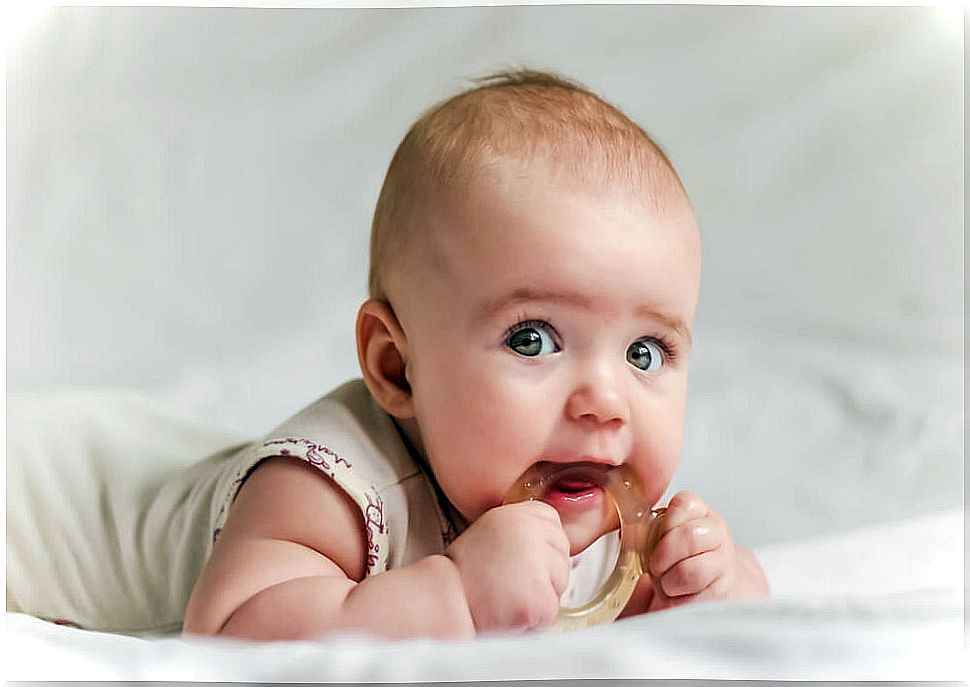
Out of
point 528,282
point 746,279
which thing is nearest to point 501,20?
point 746,279

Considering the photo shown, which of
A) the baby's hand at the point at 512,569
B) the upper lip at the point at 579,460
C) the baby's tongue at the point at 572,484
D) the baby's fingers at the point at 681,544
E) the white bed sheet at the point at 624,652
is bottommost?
the white bed sheet at the point at 624,652

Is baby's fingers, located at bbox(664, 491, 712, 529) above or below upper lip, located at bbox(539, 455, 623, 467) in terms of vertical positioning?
below

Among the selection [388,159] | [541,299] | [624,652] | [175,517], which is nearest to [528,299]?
[541,299]

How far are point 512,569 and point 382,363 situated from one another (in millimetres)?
210

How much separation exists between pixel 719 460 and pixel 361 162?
1.67 ft

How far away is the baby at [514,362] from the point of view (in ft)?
2.79

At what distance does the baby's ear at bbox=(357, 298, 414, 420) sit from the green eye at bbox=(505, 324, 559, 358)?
3.5 inches

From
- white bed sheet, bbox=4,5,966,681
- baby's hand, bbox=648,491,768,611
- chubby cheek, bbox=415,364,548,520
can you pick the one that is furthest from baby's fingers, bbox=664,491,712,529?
white bed sheet, bbox=4,5,966,681

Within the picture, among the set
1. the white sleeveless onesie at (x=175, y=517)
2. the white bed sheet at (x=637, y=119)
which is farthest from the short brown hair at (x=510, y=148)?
the white bed sheet at (x=637, y=119)

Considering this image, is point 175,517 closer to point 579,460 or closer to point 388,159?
point 579,460

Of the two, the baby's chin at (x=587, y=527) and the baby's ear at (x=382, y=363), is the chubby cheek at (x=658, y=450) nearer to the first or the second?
the baby's chin at (x=587, y=527)

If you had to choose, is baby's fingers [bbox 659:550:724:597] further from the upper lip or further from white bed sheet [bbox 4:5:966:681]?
white bed sheet [bbox 4:5:966:681]

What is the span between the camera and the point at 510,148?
2.88 ft

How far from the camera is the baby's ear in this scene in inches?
36.0
